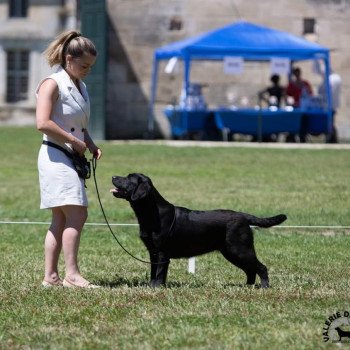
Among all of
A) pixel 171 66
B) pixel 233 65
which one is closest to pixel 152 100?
pixel 171 66

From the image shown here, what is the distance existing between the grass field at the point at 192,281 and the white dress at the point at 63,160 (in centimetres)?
63

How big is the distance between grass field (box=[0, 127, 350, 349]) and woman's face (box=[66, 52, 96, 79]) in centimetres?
144

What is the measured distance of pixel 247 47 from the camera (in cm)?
2620

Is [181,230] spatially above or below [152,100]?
above

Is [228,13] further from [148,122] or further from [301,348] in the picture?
[301,348]

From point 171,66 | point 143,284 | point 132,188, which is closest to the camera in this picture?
point 132,188

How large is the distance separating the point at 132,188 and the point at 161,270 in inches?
23.2

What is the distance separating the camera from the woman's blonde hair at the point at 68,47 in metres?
8.23

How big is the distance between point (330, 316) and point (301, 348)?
2.75 feet

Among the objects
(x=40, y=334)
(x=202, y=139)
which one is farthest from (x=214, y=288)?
(x=202, y=139)

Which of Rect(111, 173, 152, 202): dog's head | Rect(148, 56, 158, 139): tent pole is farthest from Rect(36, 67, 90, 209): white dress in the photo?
Rect(148, 56, 158, 139): tent pole

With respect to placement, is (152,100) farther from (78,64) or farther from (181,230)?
(181,230)

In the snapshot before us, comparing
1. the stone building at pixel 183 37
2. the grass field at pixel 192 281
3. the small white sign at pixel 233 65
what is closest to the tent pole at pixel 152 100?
the stone building at pixel 183 37

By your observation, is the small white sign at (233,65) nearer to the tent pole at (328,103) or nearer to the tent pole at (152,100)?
the tent pole at (328,103)
